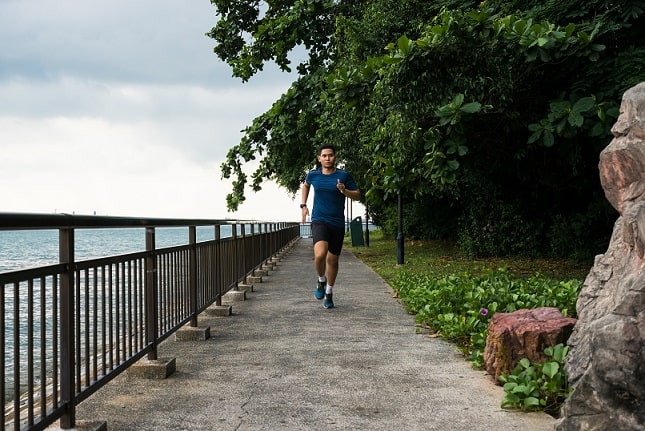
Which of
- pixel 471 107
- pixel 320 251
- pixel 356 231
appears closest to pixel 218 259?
pixel 320 251

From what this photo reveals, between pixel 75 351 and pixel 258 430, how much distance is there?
43.1 inches

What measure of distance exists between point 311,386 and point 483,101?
639cm

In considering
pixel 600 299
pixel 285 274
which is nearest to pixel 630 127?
pixel 600 299

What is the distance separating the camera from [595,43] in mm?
9242

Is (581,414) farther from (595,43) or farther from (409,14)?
(409,14)

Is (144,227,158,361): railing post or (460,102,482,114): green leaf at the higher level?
(460,102,482,114): green leaf

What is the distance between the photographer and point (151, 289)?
4.76 m

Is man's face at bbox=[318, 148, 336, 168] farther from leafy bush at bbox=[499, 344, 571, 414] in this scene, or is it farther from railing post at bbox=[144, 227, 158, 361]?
leafy bush at bbox=[499, 344, 571, 414]

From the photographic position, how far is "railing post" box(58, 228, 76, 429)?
3.26 metres

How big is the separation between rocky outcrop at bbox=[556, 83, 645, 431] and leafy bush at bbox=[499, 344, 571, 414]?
0.75ft

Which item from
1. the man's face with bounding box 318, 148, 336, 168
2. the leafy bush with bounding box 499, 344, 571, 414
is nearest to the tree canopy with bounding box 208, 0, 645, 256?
the man's face with bounding box 318, 148, 336, 168

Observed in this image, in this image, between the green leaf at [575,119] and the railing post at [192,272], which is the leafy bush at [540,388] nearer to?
the railing post at [192,272]

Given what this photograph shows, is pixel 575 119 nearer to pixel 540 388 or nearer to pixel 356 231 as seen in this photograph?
pixel 540 388

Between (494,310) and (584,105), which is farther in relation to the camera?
(584,105)
